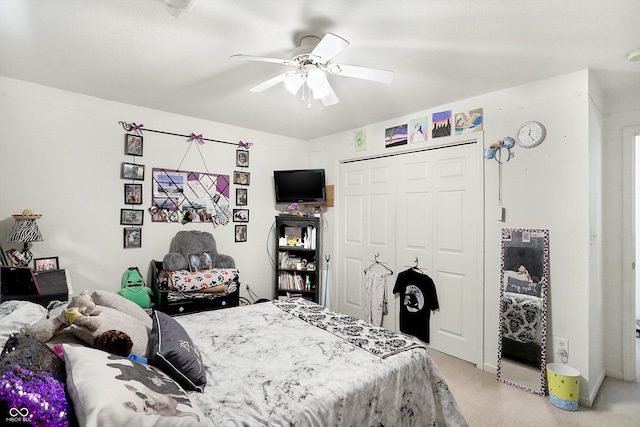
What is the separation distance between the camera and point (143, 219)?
11.4 feet

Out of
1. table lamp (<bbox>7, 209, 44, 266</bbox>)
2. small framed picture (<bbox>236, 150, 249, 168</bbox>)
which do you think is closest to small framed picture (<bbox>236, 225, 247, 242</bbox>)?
small framed picture (<bbox>236, 150, 249, 168</bbox>)

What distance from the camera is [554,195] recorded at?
259 centimetres

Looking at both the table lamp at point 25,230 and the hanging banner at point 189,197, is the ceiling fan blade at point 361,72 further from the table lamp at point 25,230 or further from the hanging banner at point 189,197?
the table lamp at point 25,230

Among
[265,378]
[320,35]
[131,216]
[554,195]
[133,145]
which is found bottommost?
[265,378]

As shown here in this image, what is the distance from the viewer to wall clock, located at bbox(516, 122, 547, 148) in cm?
Answer: 265

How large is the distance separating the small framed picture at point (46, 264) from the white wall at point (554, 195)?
3981 mm

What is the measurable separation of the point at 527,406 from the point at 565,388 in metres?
0.30

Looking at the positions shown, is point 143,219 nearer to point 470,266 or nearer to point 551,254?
point 470,266

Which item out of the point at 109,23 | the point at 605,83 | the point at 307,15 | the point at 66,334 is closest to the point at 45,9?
the point at 109,23

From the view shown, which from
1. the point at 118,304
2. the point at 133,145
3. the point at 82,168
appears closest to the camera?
the point at 118,304

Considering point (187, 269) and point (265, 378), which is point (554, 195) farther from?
point (187, 269)

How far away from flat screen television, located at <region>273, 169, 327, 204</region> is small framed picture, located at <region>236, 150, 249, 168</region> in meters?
0.42

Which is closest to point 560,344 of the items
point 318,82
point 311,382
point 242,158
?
point 311,382

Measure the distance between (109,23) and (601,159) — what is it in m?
3.99
